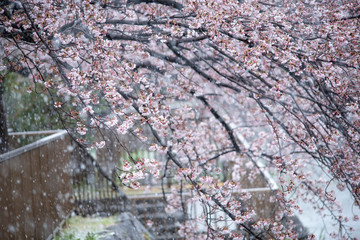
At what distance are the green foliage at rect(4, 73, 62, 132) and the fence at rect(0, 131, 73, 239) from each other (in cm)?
313

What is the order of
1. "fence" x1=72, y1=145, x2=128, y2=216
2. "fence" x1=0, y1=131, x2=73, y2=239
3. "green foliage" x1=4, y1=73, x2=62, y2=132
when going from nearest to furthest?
1. "fence" x1=0, y1=131, x2=73, y2=239
2. "fence" x1=72, y1=145, x2=128, y2=216
3. "green foliage" x1=4, y1=73, x2=62, y2=132

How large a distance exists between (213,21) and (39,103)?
6.30m

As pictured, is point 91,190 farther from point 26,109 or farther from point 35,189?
point 26,109

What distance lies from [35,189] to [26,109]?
193 inches

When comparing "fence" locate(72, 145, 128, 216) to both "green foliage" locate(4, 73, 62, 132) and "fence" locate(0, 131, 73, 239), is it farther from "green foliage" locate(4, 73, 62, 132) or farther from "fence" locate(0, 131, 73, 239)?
"green foliage" locate(4, 73, 62, 132)

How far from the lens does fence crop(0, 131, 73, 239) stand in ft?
10.2

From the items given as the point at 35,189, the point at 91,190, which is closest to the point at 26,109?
the point at 91,190

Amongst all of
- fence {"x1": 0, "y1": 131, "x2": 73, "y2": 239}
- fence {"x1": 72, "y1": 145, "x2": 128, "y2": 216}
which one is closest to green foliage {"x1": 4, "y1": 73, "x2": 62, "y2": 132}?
fence {"x1": 72, "y1": 145, "x2": 128, "y2": 216}

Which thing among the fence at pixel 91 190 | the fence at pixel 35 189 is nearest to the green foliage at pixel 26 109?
the fence at pixel 91 190

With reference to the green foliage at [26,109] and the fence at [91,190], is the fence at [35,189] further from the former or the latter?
the green foliage at [26,109]

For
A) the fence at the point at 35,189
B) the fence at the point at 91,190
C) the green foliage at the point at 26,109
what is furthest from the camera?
the green foliage at the point at 26,109

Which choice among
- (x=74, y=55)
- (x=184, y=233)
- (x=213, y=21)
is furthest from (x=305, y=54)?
(x=184, y=233)

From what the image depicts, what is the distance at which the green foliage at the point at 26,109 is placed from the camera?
802 centimetres

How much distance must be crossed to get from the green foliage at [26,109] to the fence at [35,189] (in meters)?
3.13
